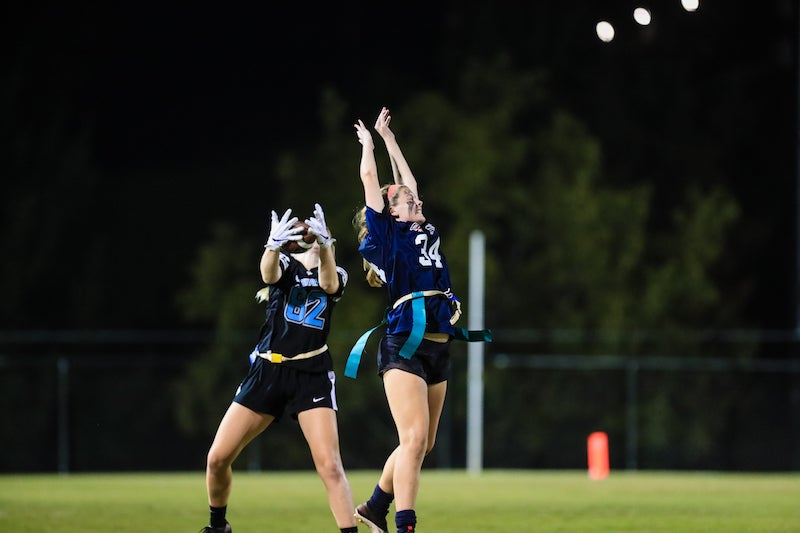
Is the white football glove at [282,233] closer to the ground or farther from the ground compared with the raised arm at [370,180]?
closer to the ground

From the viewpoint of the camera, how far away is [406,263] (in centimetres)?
918

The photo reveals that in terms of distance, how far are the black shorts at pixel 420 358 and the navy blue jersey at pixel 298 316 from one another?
0.38 m

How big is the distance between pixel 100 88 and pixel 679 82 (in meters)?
13.9

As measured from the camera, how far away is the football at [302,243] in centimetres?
895

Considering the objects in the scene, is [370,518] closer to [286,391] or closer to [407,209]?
[286,391]

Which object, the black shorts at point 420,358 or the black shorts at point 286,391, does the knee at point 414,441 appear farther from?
the black shorts at point 286,391

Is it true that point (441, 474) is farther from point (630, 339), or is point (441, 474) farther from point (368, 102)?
point (368, 102)

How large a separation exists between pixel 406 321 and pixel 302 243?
2.60ft

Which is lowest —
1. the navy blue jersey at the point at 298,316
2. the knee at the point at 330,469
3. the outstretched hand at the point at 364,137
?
the knee at the point at 330,469

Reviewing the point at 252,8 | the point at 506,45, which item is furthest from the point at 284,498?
the point at 252,8

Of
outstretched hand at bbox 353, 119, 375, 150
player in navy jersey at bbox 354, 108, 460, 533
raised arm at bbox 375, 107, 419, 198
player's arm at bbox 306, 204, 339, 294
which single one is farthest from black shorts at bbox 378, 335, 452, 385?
outstretched hand at bbox 353, 119, 375, 150

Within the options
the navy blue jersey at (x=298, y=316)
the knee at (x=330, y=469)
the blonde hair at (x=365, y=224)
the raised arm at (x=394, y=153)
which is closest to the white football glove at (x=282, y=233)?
the navy blue jersey at (x=298, y=316)

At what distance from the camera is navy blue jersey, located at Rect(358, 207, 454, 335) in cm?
912

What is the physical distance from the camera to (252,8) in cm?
3794
